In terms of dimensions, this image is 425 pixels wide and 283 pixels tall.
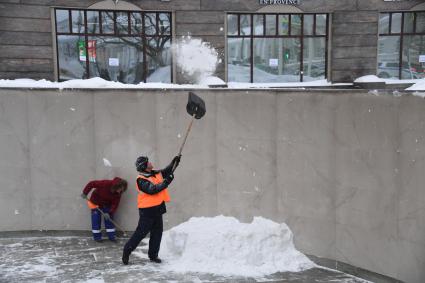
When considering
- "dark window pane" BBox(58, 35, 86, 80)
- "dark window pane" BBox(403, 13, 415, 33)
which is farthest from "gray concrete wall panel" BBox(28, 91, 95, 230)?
"dark window pane" BBox(403, 13, 415, 33)

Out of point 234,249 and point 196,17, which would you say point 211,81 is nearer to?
→ point 196,17

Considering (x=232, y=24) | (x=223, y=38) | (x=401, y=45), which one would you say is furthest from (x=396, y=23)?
(x=223, y=38)

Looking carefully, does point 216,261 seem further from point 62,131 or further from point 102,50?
point 102,50

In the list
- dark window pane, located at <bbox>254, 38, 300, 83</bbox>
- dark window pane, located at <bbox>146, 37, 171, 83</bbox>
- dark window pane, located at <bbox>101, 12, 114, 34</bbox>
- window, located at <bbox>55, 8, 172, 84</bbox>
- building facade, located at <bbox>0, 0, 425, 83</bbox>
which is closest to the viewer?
building facade, located at <bbox>0, 0, 425, 83</bbox>

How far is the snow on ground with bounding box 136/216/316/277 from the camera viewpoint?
7219mm

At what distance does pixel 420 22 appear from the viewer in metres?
16.1

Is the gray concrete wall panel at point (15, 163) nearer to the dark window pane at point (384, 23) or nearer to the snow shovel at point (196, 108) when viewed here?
the snow shovel at point (196, 108)

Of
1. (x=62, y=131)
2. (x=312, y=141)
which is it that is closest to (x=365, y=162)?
(x=312, y=141)

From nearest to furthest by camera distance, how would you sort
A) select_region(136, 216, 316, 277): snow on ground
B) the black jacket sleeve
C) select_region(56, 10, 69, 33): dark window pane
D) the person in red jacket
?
the black jacket sleeve → select_region(136, 216, 316, 277): snow on ground → the person in red jacket → select_region(56, 10, 69, 33): dark window pane

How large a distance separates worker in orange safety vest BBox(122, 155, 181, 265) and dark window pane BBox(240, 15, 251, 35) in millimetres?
9009

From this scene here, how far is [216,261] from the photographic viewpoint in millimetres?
7348

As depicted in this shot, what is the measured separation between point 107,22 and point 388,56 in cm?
901

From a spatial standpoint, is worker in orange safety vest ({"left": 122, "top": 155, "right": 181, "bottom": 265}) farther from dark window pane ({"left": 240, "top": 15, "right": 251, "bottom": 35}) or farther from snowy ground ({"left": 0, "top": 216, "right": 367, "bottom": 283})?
dark window pane ({"left": 240, "top": 15, "right": 251, "bottom": 35})

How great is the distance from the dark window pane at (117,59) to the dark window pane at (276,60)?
148 inches
